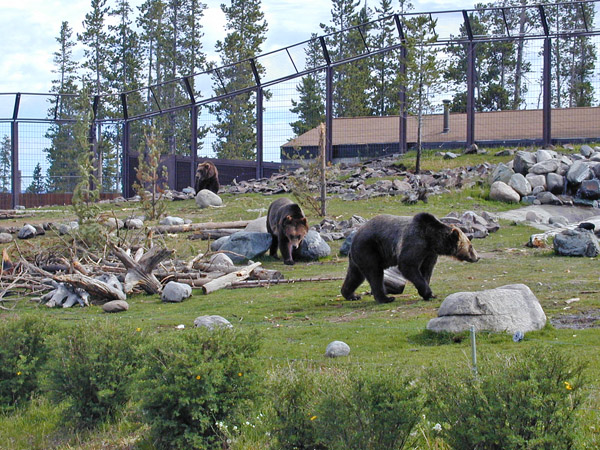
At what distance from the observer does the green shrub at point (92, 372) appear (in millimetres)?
6996

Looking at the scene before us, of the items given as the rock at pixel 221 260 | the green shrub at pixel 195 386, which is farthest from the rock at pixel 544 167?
the green shrub at pixel 195 386

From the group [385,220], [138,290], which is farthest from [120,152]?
[385,220]

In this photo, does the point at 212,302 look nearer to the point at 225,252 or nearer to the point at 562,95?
the point at 225,252

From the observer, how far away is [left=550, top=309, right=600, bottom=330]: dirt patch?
9266 millimetres

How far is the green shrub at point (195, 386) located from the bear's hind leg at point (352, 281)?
240 inches

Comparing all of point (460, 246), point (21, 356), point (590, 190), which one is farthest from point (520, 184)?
point (21, 356)

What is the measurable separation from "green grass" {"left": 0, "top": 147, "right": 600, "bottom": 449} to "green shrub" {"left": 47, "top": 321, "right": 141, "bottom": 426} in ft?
0.79

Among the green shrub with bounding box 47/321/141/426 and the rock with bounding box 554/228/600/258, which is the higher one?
the rock with bounding box 554/228/600/258

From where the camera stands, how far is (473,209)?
22188 mm

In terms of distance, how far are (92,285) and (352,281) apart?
15.7 ft

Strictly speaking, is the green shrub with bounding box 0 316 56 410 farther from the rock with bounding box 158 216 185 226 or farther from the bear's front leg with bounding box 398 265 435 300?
the rock with bounding box 158 216 185 226

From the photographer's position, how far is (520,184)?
2372 cm

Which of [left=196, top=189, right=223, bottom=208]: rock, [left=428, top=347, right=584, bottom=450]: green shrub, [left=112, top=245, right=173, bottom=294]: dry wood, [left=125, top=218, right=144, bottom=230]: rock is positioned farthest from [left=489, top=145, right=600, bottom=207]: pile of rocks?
[left=428, top=347, right=584, bottom=450]: green shrub

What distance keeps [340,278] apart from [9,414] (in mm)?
8077
